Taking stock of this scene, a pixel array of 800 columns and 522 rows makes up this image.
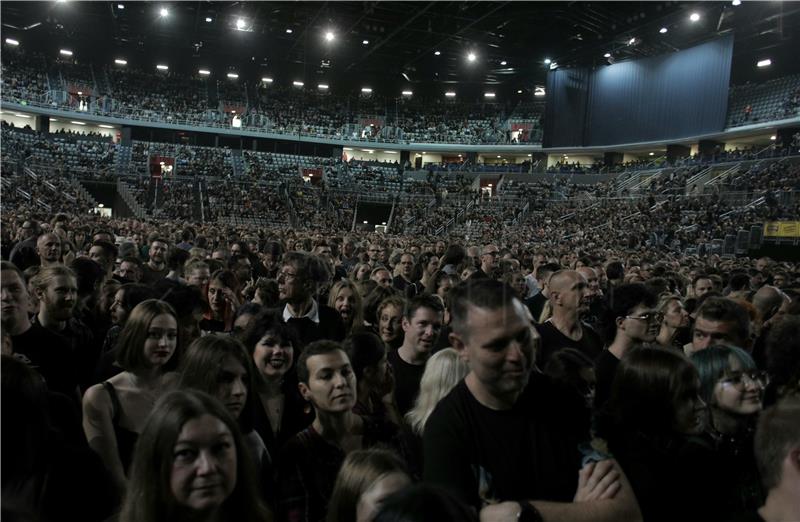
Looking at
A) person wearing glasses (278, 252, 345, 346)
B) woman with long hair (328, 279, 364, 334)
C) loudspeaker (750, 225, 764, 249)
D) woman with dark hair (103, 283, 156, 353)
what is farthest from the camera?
loudspeaker (750, 225, 764, 249)

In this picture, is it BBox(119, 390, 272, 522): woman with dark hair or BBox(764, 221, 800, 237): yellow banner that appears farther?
BBox(764, 221, 800, 237): yellow banner

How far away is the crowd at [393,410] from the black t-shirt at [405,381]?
0.05ft

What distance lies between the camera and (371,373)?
3303 millimetres

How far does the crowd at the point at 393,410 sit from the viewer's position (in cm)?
181

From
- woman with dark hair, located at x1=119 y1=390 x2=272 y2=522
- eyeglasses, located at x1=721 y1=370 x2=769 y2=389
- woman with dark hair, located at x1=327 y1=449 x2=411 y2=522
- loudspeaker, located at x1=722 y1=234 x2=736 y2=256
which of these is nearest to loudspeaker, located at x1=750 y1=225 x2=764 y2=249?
loudspeaker, located at x1=722 y1=234 x2=736 y2=256

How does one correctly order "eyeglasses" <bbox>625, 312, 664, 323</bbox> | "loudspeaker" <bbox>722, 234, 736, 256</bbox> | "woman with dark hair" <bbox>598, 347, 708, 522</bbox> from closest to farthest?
1. "woman with dark hair" <bbox>598, 347, 708, 522</bbox>
2. "eyeglasses" <bbox>625, 312, 664, 323</bbox>
3. "loudspeaker" <bbox>722, 234, 736, 256</bbox>

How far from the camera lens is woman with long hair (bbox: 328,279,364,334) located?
198 inches

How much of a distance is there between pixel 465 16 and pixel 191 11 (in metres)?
16.3

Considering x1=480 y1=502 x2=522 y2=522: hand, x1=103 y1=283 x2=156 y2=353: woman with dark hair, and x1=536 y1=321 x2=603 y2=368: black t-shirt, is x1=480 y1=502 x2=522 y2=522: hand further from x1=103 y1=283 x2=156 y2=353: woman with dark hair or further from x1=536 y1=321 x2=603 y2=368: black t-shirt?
x1=103 y1=283 x2=156 y2=353: woman with dark hair

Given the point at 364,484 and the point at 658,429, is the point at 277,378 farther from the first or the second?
the point at 658,429

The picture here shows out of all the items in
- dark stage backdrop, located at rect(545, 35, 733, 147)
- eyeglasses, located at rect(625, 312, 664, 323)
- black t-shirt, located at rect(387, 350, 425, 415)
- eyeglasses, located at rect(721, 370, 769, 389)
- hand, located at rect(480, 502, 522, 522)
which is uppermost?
dark stage backdrop, located at rect(545, 35, 733, 147)

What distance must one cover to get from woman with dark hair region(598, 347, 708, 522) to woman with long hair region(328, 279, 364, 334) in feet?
9.44

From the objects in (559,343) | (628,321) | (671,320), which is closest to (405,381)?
(559,343)

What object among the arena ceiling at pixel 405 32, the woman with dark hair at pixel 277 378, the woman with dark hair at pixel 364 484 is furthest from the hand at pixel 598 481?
the arena ceiling at pixel 405 32
